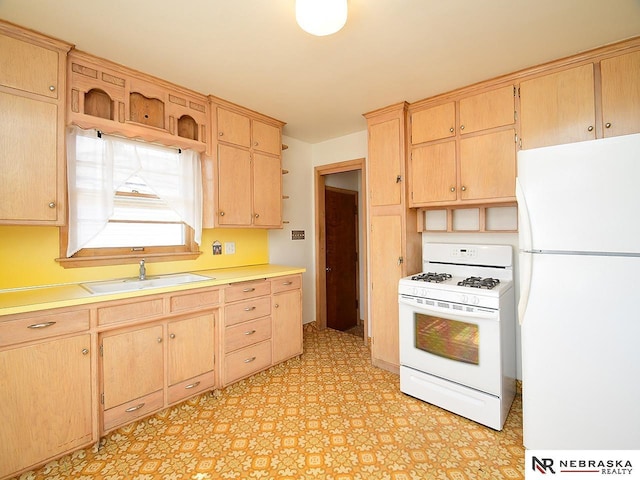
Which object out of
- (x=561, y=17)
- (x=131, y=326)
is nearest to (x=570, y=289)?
(x=561, y=17)

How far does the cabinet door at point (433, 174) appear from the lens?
8.00ft

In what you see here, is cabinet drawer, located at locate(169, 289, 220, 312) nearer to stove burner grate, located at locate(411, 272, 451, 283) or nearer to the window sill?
the window sill

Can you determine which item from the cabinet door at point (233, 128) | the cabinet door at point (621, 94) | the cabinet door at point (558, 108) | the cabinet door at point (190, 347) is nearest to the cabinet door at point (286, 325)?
the cabinet door at point (190, 347)

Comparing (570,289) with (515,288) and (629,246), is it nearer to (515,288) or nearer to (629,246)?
(629,246)

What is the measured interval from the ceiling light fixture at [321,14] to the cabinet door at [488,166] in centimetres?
150

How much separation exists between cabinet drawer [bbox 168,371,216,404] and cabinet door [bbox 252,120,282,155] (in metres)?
2.10

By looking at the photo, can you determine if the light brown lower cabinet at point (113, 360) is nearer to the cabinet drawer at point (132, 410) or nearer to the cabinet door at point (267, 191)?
the cabinet drawer at point (132, 410)

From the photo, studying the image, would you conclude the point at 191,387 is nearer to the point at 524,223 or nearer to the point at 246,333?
the point at 246,333

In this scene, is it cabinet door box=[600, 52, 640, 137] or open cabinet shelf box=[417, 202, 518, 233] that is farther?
open cabinet shelf box=[417, 202, 518, 233]

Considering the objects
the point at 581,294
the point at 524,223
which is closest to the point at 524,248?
the point at 524,223

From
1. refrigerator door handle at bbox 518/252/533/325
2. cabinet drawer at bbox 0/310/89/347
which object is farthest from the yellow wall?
refrigerator door handle at bbox 518/252/533/325

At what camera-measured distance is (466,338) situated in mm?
2031

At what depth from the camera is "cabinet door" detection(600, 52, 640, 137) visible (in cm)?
177

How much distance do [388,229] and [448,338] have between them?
1089mm
